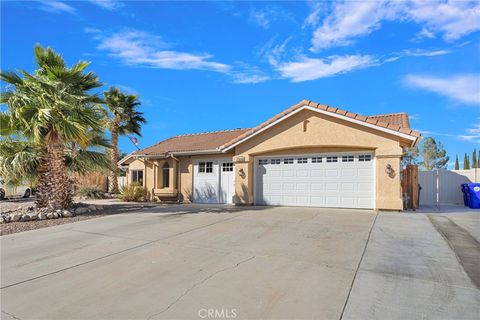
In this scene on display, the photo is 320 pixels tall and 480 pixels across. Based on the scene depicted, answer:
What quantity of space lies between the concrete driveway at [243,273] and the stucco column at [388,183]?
2520mm

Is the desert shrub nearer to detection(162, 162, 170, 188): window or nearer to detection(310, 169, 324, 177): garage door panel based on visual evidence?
detection(162, 162, 170, 188): window

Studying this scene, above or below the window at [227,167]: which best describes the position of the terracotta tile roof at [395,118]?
above

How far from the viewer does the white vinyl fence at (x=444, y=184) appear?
15556 mm

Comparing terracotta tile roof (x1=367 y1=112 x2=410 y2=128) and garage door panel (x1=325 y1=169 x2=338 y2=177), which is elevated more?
terracotta tile roof (x1=367 y1=112 x2=410 y2=128)

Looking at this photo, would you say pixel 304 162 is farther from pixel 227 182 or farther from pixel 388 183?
pixel 227 182

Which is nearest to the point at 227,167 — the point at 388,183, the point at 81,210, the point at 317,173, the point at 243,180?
the point at 243,180

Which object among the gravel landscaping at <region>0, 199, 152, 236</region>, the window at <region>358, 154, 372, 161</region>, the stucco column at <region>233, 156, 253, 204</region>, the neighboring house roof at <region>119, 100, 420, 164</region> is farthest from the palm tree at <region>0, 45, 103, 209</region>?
the window at <region>358, 154, 372, 161</region>

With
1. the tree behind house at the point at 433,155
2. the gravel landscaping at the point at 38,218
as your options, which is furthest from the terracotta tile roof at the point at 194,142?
the tree behind house at the point at 433,155

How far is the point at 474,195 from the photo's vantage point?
13859 millimetres

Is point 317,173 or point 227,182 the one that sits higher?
point 317,173

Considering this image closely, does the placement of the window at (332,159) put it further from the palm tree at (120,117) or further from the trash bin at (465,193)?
the palm tree at (120,117)

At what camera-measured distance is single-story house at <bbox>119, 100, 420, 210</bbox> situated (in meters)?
11.8

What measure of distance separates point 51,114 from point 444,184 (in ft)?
62.4

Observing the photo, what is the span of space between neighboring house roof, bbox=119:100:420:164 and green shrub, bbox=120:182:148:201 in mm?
2205
